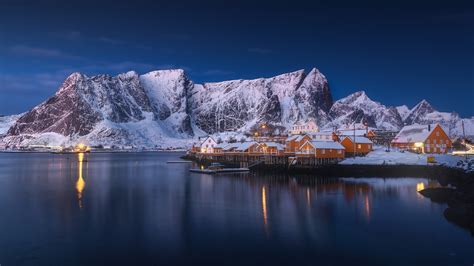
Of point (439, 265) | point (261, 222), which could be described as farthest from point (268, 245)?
point (439, 265)

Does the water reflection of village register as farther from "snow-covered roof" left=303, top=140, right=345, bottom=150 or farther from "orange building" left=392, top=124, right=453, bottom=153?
"orange building" left=392, top=124, right=453, bottom=153

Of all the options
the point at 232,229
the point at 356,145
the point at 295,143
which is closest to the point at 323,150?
the point at 356,145

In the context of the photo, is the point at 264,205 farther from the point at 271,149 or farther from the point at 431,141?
the point at 431,141

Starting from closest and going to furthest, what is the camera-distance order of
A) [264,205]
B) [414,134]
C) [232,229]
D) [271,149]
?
1. [232,229]
2. [264,205]
3. [414,134]
4. [271,149]

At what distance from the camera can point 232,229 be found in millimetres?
24656

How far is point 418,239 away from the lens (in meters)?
22.3

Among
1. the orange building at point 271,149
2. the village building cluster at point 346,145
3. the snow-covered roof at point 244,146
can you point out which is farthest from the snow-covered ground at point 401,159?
the snow-covered roof at point 244,146

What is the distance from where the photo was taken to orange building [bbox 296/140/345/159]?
62438 mm

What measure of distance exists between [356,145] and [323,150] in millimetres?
8594

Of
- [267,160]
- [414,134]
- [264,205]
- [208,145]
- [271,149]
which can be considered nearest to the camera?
[264,205]

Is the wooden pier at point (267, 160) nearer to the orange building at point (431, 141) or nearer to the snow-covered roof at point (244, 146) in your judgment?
the snow-covered roof at point (244, 146)

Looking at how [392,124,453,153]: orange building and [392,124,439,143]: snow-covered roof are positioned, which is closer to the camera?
[392,124,453,153]: orange building

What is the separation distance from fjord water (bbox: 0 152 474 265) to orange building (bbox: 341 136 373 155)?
25311 mm

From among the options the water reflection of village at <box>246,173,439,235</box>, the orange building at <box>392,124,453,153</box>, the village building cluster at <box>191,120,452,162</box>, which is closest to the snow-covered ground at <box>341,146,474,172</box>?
the village building cluster at <box>191,120,452,162</box>
